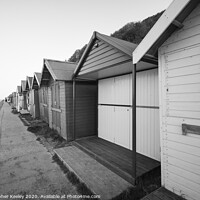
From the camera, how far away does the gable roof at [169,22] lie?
1479 mm

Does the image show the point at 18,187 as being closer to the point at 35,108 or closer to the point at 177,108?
the point at 177,108

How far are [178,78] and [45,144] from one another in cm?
498

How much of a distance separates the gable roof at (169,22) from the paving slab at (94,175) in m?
2.37

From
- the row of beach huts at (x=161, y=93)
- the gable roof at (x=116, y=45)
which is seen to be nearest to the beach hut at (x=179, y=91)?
the row of beach huts at (x=161, y=93)

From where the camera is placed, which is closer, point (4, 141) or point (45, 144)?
point (45, 144)

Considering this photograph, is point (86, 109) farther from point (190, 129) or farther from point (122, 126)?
point (190, 129)

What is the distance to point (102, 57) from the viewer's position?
302 centimetres

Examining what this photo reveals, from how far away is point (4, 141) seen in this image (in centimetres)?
517

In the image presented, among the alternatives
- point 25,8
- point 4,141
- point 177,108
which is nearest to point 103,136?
point 177,108

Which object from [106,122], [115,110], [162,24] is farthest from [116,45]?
[106,122]

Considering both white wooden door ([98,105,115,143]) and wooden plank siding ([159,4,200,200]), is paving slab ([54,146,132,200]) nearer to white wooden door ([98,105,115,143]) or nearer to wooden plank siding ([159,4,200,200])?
wooden plank siding ([159,4,200,200])

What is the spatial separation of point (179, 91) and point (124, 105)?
2014 mm

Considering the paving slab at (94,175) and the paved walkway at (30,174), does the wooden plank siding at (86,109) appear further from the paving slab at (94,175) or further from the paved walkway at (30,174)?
the paved walkway at (30,174)

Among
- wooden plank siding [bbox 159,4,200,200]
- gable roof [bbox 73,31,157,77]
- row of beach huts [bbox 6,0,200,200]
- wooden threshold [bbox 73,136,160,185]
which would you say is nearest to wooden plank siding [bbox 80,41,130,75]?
row of beach huts [bbox 6,0,200,200]
